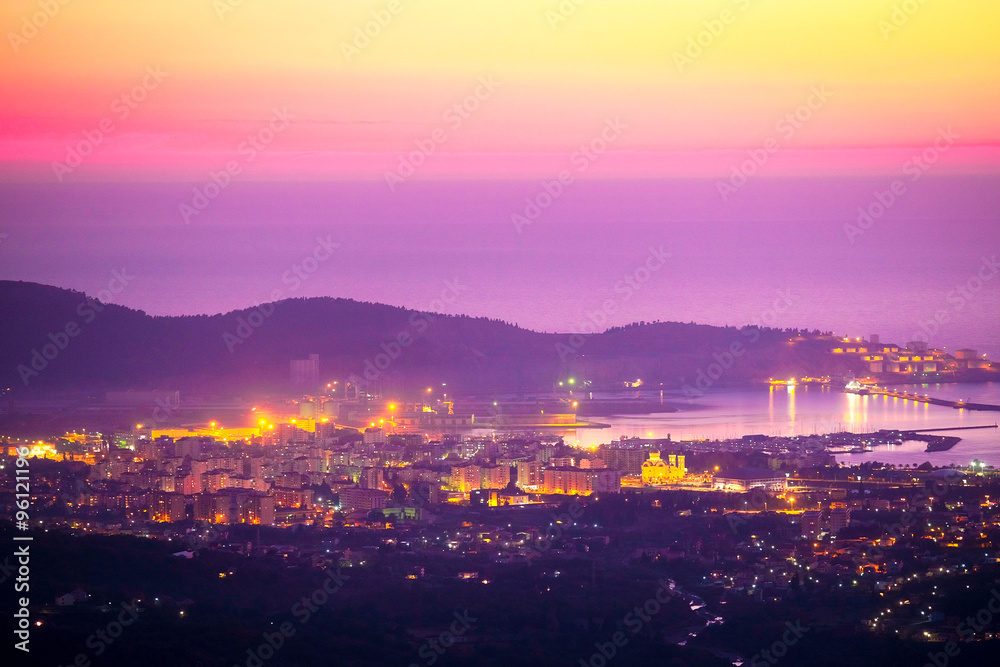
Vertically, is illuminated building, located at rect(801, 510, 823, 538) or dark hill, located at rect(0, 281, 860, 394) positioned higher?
dark hill, located at rect(0, 281, 860, 394)

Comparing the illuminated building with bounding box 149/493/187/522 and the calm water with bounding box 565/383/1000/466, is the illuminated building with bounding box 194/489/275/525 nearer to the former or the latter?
the illuminated building with bounding box 149/493/187/522

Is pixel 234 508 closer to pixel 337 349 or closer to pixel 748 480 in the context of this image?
pixel 748 480

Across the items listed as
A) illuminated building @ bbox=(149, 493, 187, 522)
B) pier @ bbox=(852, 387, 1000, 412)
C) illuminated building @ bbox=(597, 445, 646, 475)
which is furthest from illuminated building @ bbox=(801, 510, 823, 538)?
pier @ bbox=(852, 387, 1000, 412)

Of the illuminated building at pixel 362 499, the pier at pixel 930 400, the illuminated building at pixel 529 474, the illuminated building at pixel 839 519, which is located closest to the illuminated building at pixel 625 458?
the illuminated building at pixel 529 474

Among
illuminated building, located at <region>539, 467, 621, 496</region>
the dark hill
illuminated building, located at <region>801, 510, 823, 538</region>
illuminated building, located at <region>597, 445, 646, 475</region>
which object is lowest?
illuminated building, located at <region>801, 510, 823, 538</region>

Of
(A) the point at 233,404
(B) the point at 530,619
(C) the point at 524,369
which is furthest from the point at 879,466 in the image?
(C) the point at 524,369

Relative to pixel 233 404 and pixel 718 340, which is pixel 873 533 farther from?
pixel 718 340

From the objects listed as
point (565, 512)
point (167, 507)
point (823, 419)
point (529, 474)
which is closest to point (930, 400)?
point (823, 419)
